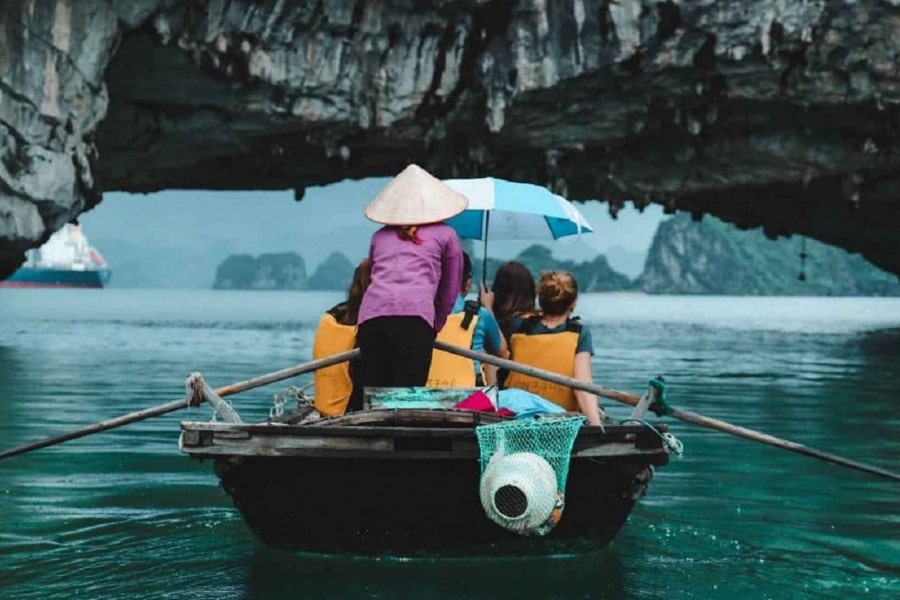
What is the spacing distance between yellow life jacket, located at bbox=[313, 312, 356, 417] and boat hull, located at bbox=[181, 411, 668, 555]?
3.92ft

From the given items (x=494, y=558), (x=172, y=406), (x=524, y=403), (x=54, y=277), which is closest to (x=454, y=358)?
(x=524, y=403)

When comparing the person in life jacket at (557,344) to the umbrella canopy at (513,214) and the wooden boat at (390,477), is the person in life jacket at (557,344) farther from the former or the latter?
the umbrella canopy at (513,214)

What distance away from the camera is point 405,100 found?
26.6 m

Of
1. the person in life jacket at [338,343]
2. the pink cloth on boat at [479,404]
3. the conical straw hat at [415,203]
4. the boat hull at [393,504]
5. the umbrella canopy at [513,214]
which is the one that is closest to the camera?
the boat hull at [393,504]

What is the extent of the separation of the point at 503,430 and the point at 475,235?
5148mm

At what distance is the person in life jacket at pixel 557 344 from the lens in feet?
27.8

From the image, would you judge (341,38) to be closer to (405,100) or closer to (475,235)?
(405,100)

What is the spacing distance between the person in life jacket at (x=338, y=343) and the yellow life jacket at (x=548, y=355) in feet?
4.33

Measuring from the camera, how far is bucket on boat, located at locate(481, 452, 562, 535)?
22.1 feet

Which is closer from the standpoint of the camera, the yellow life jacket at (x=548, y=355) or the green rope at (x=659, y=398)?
the green rope at (x=659, y=398)

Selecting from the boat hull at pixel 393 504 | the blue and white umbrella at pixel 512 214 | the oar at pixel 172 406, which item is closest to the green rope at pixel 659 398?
the boat hull at pixel 393 504

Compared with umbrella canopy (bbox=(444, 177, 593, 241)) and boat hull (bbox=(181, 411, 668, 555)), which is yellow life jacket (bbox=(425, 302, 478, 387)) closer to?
boat hull (bbox=(181, 411, 668, 555))

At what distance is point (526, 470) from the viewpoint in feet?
22.1

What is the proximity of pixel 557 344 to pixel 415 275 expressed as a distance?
144 cm
